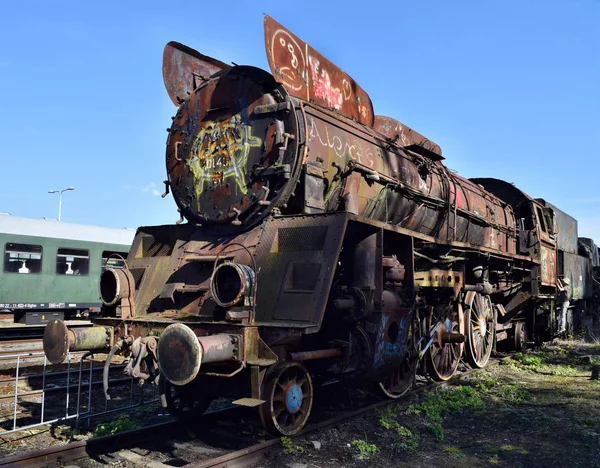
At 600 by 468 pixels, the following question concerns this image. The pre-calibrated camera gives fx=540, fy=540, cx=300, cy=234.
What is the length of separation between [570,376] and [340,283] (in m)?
5.65

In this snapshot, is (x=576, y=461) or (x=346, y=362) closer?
(x=576, y=461)

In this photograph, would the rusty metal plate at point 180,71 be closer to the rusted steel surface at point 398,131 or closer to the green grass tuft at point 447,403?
the rusted steel surface at point 398,131

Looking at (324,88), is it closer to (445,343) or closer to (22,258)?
(445,343)

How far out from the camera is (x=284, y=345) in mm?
4875

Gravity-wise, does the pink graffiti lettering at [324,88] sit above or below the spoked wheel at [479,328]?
above

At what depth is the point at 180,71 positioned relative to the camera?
268 inches

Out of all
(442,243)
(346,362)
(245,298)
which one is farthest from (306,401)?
(442,243)

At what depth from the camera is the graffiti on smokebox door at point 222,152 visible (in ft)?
19.0

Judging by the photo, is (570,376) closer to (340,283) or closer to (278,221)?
(340,283)

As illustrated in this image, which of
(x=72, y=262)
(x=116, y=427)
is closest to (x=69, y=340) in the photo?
(x=116, y=427)

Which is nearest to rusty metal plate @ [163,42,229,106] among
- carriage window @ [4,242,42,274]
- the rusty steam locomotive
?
the rusty steam locomotive

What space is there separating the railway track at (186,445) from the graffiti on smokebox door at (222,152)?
2.50 meters

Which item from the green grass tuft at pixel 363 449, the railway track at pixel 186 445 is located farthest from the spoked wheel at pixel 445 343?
the green grass tuft at pixel 363 449

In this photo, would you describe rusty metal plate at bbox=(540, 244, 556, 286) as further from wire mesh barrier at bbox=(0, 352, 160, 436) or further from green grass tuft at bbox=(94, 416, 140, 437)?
green grass tuft at bbox=(94, 416, 140, 437)
